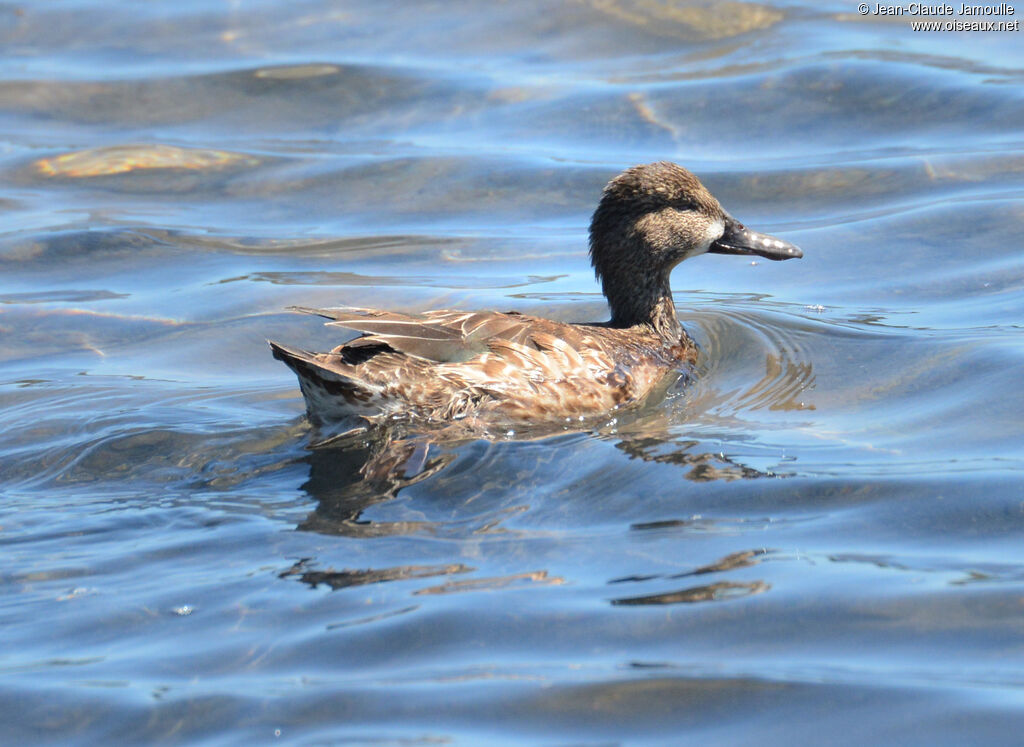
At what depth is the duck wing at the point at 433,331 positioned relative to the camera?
6.78m

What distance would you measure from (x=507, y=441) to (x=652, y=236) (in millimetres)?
2016

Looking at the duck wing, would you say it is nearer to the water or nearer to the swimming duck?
the swimming duck

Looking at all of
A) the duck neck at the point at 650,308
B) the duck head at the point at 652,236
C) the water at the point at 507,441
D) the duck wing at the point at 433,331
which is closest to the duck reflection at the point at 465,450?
the water at the point at 507,441

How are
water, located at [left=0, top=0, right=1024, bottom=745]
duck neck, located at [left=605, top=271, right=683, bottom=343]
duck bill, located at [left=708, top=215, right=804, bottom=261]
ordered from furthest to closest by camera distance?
duck bill, located at [left=708, top=215, right=804, bottom=261]
duck neck, located at [left=605, top=271, right=683, bottom=343]
water, located at [left=0, top=0, right=1024, bottom=745]

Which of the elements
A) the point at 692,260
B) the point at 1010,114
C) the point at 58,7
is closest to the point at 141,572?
the point at 692,260

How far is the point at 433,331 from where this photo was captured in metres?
6.98

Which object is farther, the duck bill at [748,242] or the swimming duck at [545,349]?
the duck bill at [748,242]

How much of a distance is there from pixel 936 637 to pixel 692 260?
625cm

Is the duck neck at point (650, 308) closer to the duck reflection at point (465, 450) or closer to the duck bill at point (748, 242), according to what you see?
the duck bill at point (748, 242)

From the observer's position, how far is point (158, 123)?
43.5ft

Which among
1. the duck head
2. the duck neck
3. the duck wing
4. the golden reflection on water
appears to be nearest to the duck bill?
the duck head

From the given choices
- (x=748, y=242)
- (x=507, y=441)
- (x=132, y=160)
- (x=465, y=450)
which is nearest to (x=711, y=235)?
(x=748, y=242)

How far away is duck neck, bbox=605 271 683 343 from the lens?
8.26 m

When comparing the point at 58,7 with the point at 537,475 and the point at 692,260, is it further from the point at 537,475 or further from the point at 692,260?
the point at 537,475
